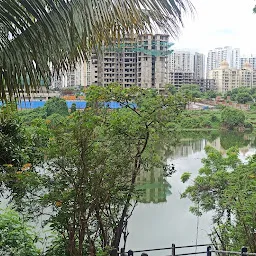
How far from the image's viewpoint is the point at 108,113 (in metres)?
3.28

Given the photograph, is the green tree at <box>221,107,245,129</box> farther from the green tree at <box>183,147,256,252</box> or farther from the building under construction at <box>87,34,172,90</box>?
the green tree at <box>183,147,256,252</box>

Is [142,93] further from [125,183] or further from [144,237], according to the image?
[144,237]

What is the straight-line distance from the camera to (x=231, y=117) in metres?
11.9

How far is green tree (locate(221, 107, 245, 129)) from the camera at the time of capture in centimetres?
Answer: 1171

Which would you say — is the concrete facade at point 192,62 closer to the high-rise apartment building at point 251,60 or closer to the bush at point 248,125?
the high-rise apartment building at point 251,60

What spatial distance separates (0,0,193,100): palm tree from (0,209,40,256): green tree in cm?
184

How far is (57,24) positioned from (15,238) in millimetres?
2062

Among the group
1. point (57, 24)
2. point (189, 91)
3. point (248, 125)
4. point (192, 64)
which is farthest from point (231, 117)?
point (57, 24)

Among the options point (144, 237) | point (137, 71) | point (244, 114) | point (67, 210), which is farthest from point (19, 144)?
point (244, 114)

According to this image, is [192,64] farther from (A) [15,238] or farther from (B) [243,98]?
(A) [15,238]

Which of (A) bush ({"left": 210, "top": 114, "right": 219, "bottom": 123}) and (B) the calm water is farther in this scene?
(A) bush ({"left": 210, "top": 114, "right": 219, "bottom": 123})

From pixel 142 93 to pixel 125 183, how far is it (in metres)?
0.88

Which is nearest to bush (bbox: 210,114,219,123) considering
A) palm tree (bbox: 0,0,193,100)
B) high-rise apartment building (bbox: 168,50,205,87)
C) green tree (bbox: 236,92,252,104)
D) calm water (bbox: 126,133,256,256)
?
green tree (bbox: 236,92,252,104)

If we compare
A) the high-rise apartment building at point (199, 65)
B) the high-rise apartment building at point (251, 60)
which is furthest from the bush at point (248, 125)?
the high-rise apartment building at point (251, 60)
